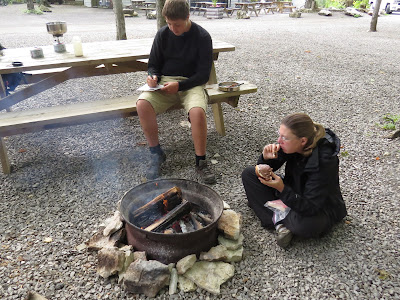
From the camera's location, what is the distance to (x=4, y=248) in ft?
8.68

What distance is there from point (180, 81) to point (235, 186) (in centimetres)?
127

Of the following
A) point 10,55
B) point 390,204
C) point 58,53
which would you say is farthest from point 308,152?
point 10,55

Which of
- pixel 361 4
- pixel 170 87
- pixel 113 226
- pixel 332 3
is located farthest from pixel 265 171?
pixel 332 3

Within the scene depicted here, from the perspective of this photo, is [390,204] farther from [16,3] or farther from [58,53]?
[16,3]

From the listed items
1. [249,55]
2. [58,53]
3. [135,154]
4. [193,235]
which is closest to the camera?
[193,235]

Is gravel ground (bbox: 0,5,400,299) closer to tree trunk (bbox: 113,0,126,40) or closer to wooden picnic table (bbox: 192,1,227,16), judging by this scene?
tree trunk (bbox: 113,0,126,40)

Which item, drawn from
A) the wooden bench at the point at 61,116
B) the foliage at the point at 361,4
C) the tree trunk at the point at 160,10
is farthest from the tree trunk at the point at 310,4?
the wooden bench at the point at 61,116

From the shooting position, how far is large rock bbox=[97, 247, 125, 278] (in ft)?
7.66

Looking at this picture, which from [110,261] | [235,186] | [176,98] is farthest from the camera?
[176,98]

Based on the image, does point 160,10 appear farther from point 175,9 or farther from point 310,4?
point 310,4

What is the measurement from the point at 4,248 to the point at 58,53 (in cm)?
268

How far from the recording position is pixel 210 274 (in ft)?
7.76

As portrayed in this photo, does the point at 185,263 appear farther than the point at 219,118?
No

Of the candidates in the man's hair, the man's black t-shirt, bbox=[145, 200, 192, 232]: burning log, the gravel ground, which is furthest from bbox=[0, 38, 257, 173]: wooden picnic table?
bbox=[145, 200, 192, 232]: burning log
